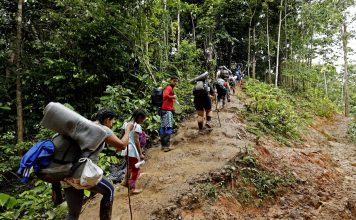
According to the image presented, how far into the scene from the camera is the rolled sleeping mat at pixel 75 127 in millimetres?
3371

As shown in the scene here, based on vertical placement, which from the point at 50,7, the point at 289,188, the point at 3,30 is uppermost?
the point at 50,7

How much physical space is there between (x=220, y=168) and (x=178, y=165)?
113 cm

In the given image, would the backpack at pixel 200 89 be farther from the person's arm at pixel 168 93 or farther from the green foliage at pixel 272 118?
the green foliage at pixel 272 118

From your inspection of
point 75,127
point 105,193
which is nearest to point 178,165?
point 105,193

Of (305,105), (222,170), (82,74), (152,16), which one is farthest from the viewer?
(305,105)

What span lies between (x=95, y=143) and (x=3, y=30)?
1270cm

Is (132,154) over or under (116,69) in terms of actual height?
under

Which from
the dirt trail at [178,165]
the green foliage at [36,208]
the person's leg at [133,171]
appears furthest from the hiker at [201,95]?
the green foliage at [36,208]

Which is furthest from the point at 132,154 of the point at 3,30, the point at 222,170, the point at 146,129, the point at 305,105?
the point at 305,105

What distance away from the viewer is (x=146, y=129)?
9641mm

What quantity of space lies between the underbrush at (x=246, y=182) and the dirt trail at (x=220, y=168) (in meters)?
0.14

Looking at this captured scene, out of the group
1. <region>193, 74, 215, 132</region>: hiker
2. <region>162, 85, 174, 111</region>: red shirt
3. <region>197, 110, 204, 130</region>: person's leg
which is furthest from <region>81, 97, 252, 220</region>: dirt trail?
<region>162, 85, 174, 111</region>: red shirt

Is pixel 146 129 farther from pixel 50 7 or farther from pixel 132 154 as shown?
pixel 50 7

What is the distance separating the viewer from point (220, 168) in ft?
21.0
